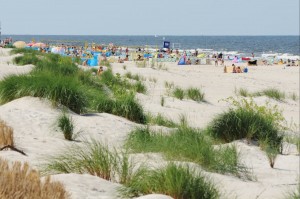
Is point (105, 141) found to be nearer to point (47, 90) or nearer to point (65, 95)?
point (65, 95)

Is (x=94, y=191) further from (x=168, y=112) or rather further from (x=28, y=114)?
(x=168, y=112)

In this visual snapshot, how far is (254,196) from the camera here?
5422mm

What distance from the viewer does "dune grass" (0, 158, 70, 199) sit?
121 inches

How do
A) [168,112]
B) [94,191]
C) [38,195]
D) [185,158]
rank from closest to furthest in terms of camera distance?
[38,195], [94,191], [185,158], [168,112]

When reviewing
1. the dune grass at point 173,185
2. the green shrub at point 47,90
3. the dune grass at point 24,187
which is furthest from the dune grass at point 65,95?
the dune grass at point 24,187

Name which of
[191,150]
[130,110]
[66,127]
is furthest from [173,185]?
[130,110]

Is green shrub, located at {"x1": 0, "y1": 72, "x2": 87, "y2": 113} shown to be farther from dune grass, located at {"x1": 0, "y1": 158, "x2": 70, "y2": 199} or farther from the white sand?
dune grass, located at {"x1": 0, "y1": 158, "x2": 70, "y2": 199}

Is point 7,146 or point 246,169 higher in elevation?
point 7,146

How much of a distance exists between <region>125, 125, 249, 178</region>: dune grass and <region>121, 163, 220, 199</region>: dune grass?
4.09ft

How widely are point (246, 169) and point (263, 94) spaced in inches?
465

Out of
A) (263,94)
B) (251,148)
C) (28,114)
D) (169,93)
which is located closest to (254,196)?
(251,148)

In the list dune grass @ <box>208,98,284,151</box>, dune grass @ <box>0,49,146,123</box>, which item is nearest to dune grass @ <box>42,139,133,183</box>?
dune grass @ <box>208,98,284,151</box>

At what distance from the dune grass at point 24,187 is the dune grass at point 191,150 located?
245 cm

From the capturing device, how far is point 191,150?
248 inches
